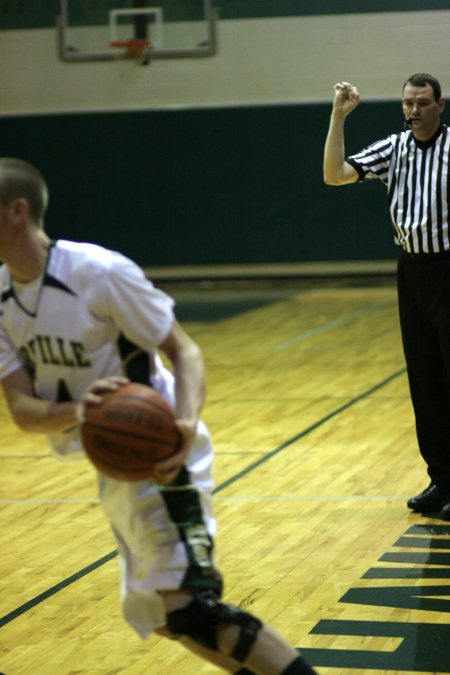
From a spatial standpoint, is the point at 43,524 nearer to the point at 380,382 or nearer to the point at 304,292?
the point at 380,382

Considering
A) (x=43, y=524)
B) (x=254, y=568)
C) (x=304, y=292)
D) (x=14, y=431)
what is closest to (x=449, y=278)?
(x=254, y=568)

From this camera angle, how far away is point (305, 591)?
4590 mm

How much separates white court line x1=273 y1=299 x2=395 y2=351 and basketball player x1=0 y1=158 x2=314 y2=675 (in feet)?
27.1

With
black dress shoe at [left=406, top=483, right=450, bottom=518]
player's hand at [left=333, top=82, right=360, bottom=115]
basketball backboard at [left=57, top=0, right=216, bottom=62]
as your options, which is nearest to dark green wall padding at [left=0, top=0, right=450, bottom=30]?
basketball backboard at [left=57, top=0, right=216, bottom=62]

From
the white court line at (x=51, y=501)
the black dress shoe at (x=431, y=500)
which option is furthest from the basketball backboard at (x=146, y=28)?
the black dress shoe at (x=431, y=500)

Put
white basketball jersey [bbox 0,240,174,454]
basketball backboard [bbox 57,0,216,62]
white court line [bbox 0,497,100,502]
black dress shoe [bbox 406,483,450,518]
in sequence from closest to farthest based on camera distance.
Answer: white basketball jersey [bbox 0,240,174,454] < black dress shoe [bbox 406,483,450,518] < white court line [bbox 0,497,100,502] < basketball backboard [bbox 57,0,216,62]

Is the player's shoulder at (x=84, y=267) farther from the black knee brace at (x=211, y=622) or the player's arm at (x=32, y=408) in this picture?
the black knee brace at (x=211, y=622)

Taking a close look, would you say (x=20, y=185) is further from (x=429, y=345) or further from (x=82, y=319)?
(x=429, y=345)

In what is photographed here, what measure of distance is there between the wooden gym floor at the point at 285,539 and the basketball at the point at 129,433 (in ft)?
4.00

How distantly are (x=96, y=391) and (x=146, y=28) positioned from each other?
1347cm

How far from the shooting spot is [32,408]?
120 inches

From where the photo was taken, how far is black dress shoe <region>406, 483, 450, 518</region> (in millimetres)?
5672

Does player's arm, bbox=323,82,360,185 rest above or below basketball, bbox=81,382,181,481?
above

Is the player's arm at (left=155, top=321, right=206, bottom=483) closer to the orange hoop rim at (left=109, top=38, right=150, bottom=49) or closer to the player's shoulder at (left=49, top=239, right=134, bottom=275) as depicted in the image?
the player's shoulder at (left=49, top=239, right=134, bottom=275)
